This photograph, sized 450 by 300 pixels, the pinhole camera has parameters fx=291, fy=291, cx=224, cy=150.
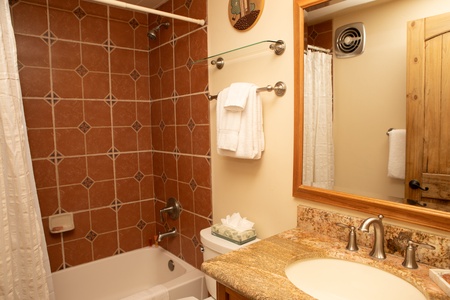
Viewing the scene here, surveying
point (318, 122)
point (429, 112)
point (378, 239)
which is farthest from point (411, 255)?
point (318, 122)

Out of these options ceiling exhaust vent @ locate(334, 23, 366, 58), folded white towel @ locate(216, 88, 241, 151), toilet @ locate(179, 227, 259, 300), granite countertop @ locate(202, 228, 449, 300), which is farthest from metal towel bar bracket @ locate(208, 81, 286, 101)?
toilet @ locate(179, 227, 259, 300)

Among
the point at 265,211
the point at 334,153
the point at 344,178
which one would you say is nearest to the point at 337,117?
the point at 334,153

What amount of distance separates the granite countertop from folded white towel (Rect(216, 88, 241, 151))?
50 cm

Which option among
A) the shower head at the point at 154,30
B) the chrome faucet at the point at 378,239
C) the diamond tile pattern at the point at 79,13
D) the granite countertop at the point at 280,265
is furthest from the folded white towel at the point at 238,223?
the diamond tile pattern at the point at 79,13

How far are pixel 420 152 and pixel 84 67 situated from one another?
2111 millimetres

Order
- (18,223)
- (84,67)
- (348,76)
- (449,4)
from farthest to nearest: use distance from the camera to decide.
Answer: (84,67) < (18,223) < (348,76) < (449,4)

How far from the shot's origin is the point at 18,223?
149 cm

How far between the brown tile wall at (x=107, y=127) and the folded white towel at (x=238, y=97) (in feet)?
1.42

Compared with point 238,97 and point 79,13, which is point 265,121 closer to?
point 238,97

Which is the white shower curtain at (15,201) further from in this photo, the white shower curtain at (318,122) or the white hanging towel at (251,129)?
the white shower curtain at (318,122)

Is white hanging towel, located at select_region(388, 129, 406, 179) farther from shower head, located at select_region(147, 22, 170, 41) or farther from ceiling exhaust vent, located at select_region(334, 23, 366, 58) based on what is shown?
shower head, located at select_region(147, 22, 170, 41)

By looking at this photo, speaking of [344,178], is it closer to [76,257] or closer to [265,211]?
[265,211]

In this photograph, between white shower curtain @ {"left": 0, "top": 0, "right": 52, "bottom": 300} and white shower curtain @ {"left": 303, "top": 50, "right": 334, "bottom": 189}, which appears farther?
white shower curtain @ {"left": 0, "top": 0, "right": 52, "bottom": 300}

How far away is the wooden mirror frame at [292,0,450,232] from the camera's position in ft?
3.07
